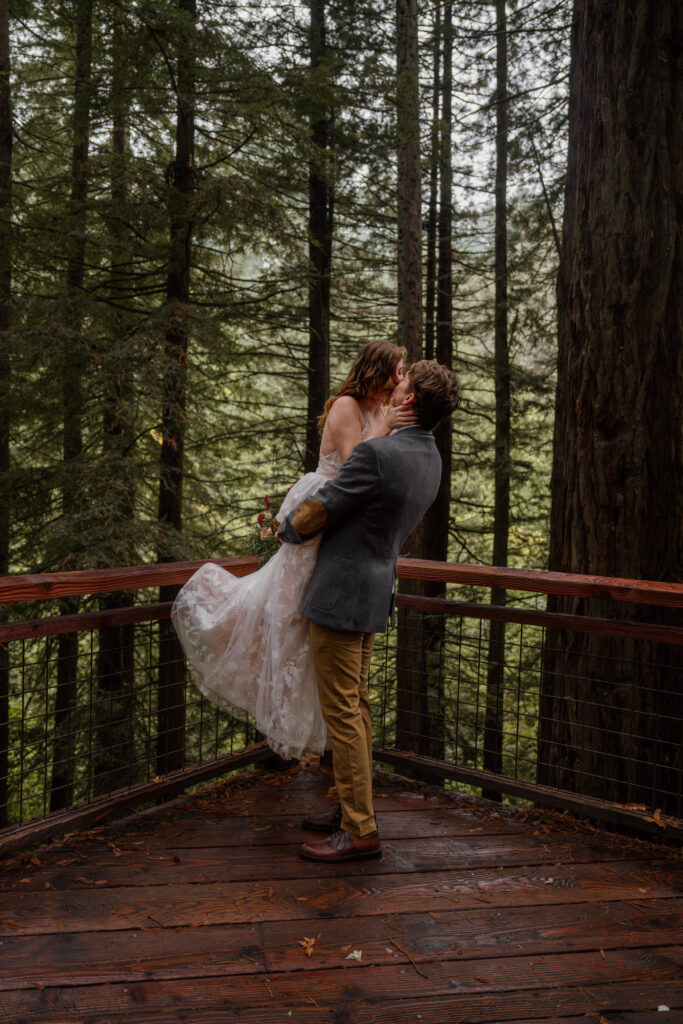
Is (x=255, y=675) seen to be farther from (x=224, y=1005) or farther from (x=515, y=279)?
(x=515, y=279)

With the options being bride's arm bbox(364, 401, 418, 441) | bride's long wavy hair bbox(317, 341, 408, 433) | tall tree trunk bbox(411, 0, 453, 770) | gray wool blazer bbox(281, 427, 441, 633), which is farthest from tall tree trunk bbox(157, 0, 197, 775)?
tall tree trunk bbox(411, 0, 453, 770)

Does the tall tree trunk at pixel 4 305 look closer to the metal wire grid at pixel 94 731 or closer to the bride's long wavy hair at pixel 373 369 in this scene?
the metal wire grid at pixel 94 731

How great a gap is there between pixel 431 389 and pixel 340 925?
1.99 m

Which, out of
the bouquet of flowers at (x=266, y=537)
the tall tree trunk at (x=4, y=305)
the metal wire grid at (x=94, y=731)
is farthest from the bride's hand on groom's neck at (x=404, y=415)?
the tall tree trunk at (x=4, y=305)

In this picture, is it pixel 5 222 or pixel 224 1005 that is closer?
pixel 224 1005

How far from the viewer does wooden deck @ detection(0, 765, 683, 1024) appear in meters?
2.15

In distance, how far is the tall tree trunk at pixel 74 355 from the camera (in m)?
6.39

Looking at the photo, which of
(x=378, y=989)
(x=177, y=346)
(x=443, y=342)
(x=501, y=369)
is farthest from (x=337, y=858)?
(x=443, y=342)

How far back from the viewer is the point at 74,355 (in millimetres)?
6773

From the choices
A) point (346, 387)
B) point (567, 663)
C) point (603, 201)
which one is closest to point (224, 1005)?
point (346, 387)

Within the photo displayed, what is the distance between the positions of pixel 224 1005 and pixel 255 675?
4.20 feet

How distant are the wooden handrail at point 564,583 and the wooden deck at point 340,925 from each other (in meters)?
1.14

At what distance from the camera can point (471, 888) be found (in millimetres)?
2887

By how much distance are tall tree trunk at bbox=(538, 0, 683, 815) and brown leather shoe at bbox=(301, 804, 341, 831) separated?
3.75 feet
